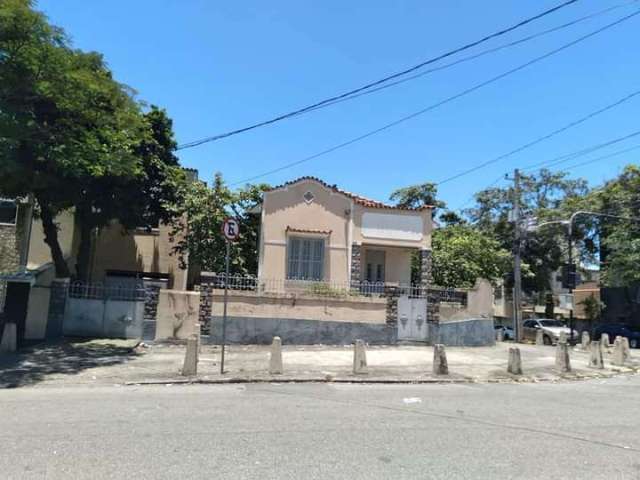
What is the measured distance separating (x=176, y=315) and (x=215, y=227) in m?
5.64

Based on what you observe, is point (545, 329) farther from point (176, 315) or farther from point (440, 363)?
point (176, 315)

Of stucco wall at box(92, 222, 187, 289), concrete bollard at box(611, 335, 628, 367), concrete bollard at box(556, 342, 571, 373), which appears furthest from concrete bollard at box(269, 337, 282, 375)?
stucco wall at box(92, 222, 187, 289)

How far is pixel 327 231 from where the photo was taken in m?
22.1

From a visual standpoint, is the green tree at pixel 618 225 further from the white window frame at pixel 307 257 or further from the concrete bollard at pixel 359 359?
the concrete bollard at pixel 359 359

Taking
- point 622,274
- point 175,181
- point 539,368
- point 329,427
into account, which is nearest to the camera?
point 329,427

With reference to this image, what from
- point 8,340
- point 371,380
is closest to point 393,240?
point 371,380

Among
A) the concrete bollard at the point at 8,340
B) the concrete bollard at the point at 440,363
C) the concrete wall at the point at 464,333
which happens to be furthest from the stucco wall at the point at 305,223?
the concrete bollard at the point at 440,363

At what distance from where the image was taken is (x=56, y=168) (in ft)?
43.5

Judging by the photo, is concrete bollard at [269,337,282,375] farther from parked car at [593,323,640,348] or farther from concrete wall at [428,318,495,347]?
parked car at [593,323,640,348]

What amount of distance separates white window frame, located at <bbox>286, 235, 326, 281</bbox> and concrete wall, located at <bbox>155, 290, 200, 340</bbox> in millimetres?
5561

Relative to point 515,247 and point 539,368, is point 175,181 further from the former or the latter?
point 515,247

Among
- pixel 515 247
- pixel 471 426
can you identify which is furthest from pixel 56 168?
pixel 515 247

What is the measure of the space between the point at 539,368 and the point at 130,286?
12128mm

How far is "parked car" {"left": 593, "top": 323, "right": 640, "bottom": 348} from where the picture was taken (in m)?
30.7
